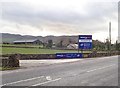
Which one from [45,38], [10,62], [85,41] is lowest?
[10,62]

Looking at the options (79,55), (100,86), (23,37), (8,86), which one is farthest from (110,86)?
(23,37)

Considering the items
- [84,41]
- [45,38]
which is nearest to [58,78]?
[84,41]

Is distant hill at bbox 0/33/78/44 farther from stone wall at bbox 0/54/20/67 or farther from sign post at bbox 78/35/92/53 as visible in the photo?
stone wall at bbox 0/54/20/67

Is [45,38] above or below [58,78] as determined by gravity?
above

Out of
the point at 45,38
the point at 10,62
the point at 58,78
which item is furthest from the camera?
the point at 45,38

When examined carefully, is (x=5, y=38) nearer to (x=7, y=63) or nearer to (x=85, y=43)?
(x=85, y=43)

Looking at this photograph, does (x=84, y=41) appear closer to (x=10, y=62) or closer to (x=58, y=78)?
(x=10, y=62)

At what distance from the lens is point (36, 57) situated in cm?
4500

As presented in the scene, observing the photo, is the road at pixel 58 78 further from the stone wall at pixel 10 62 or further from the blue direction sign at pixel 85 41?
the blue direction sign at pixel 85 41

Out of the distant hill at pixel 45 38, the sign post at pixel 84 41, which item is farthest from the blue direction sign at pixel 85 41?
the distant hill at pixel 45 38

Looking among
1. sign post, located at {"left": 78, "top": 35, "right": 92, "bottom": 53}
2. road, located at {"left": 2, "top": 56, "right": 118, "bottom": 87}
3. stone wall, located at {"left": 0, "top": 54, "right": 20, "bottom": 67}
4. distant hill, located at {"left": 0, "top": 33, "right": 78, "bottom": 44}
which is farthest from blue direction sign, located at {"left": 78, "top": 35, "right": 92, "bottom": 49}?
distant hill, located at {"left": 0, "top": 33, "right": 78, "bottom": 44}

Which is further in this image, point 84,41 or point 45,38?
point 45,38

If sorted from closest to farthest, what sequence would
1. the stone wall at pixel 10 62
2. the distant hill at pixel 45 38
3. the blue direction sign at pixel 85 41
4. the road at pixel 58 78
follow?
the road at pixel 58 78 < the stone wall at pixel 10 62 < the blue direction sign at pixel 85 41 < the distant hill at pixel 45 38

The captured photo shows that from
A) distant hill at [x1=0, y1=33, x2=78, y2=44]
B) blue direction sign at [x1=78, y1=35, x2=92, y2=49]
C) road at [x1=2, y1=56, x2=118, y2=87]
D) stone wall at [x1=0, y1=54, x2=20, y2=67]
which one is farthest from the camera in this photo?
distant hill at [x1=0, y1=33, x2=78, y2=44]
